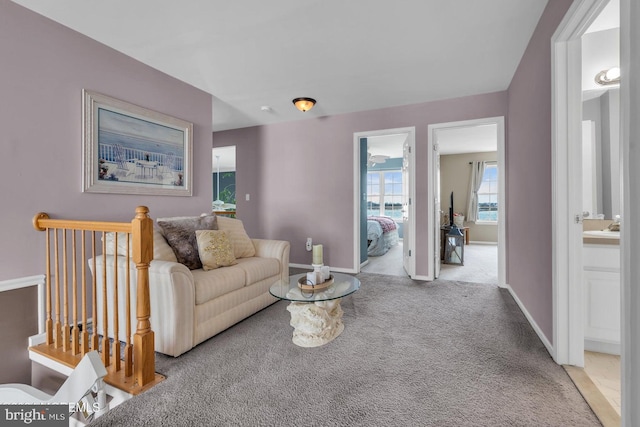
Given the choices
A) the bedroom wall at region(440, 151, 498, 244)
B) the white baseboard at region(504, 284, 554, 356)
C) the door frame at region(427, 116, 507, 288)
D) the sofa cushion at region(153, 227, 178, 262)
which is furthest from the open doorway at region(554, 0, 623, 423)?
the bedroom wall at region(440, 151, 498, 244)

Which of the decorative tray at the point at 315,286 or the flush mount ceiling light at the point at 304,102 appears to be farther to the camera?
the flush mount ceiling light at the point at 304,102

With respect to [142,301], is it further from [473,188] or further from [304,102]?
[473,188]

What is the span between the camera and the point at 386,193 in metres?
8.16

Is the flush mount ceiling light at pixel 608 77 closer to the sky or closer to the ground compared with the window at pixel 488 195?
closer to the sky

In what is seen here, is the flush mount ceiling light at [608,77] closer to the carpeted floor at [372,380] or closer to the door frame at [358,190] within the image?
the door frame at [358,190]

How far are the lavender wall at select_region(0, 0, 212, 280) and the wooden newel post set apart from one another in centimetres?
110

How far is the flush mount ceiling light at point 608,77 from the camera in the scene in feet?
7.95

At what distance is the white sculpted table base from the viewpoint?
2107 millimetres

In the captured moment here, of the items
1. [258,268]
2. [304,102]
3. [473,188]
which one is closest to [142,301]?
[258,268]

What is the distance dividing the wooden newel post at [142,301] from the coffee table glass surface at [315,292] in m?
0.79

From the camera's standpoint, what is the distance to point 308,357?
1928 mm

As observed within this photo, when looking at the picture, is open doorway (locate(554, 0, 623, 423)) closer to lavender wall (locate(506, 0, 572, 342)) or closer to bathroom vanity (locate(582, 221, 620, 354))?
bathroom vanity (locate(582, 221, 620, 354))

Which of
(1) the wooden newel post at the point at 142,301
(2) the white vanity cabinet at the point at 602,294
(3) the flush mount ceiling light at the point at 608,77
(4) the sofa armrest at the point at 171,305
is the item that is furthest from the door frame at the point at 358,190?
(1) the wooden newel post at the point at 142,301

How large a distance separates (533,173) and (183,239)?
2870mm
